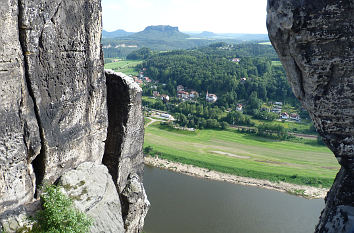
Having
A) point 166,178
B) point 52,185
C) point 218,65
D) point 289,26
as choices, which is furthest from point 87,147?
point 218,65

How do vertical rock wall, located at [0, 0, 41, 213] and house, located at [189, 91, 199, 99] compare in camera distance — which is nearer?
vertical rock wall, located at [0, 0, 41, 213]

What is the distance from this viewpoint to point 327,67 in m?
4.90

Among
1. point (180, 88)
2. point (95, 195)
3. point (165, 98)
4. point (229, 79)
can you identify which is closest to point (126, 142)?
point (95, 195)

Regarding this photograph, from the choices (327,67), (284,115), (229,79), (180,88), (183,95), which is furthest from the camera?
(180,88)

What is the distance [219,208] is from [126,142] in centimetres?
1129

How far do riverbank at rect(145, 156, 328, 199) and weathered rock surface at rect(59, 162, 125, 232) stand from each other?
17.3 meters

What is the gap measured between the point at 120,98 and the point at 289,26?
5.58 meters

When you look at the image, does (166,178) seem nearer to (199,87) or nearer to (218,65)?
(199,87)

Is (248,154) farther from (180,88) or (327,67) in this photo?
(180,88)

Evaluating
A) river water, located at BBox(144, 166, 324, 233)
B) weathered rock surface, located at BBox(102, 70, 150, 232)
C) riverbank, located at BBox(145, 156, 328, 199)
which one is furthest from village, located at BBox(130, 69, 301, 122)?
weathered rock surface, located at BBox(102, 70, 150, 232)

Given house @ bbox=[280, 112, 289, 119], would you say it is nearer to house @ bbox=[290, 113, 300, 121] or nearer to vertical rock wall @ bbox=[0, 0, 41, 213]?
house @ bbox=[290, 113, 300, 121]

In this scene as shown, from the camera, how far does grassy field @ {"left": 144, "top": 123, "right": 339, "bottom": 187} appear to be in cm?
2489

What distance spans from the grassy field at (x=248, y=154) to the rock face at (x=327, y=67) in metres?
19.7

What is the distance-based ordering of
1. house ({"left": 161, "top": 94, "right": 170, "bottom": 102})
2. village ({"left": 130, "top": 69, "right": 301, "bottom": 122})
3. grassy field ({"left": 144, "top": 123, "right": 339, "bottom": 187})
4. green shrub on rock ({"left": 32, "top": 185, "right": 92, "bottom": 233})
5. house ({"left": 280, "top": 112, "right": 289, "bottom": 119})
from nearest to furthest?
green shrub on rock ({"left": 32, "top": 185, "right": 92, "bottom": 233})
grassy field ({"left": 144, "top": 123, "right": 339, "bottom": 187})
house ({"left": 280, "top": 112, "right": 289, "bottom": 119})
village ({"left": 130, "top": 69, "right": 301, "bottom": 122})
house ({"left": 161, "top": 94, "right": 170, "bottom": 102})
